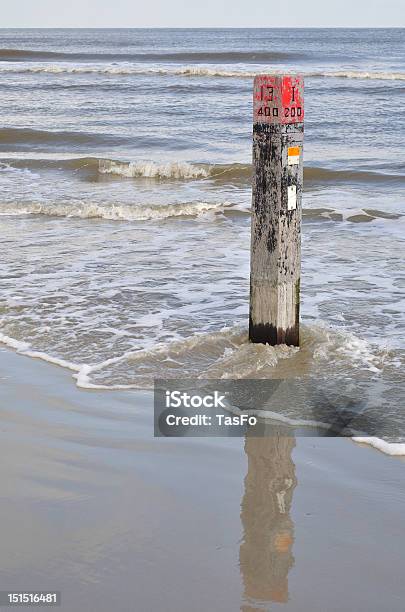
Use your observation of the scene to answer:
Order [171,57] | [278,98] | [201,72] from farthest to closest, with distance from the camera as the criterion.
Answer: [171,57] < [201,72] < [278,98]

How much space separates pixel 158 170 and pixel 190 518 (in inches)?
435

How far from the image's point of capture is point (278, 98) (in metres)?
5.04

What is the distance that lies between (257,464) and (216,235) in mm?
5768

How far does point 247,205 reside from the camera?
37.8 feet

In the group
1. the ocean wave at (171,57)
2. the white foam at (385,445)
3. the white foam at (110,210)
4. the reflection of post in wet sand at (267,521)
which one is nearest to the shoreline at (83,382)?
the white foam at (385,445)

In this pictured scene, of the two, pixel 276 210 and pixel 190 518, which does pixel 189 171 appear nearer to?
pixel 276 210

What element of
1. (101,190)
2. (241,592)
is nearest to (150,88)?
(101,190)

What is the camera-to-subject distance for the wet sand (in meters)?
3.13

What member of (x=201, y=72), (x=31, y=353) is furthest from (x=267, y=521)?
(x=201, y=72)

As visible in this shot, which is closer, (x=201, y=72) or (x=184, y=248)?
(x=184, y=248)

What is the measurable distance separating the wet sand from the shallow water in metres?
0.62

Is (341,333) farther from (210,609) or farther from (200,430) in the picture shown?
(210,609)

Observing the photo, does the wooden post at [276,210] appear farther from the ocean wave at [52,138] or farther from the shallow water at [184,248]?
the ocean wave at [52,138]

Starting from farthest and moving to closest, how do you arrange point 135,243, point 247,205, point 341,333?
point 247,205, point 135,243, point 341,333
